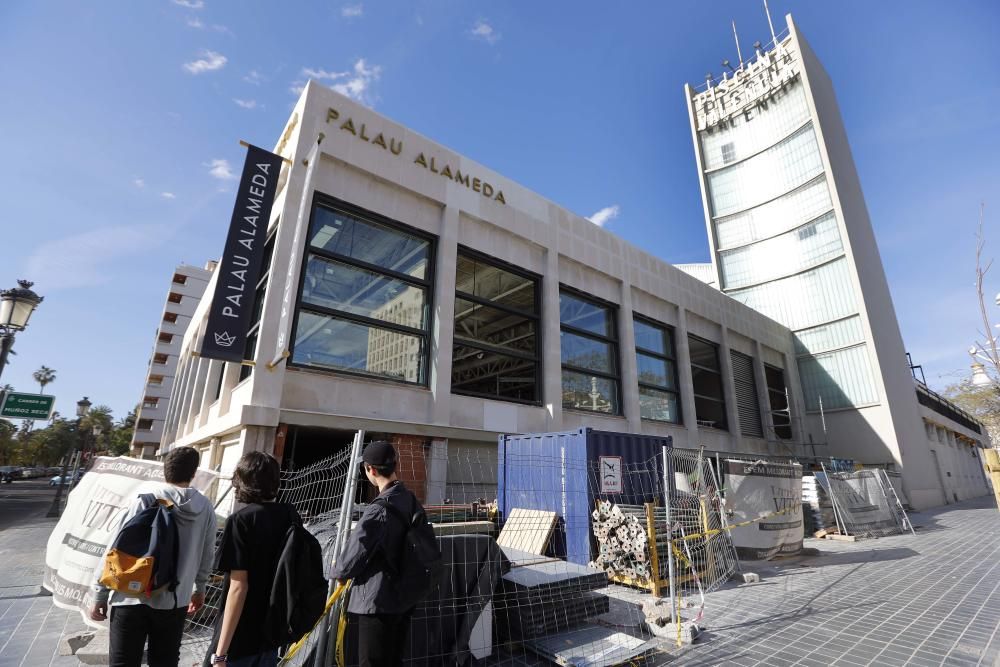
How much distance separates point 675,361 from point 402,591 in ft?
65.8

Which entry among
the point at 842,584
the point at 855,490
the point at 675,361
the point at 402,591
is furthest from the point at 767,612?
the point at 675,361

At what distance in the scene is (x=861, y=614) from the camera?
605cm

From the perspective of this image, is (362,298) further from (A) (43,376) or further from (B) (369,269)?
(A) (43,376)

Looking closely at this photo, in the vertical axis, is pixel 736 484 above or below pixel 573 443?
below

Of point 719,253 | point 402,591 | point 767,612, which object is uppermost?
point 719,253

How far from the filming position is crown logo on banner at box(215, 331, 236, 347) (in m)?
9.99

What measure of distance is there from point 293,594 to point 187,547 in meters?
0.85

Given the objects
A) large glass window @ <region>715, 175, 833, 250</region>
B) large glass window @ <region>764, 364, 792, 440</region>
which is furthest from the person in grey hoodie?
large glass window @ <region>715, 175, 833, 250</region>

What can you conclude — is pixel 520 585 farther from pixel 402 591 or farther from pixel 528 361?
pixel 528 361

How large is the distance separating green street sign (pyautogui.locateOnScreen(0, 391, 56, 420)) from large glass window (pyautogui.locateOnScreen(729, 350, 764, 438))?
25.7 m

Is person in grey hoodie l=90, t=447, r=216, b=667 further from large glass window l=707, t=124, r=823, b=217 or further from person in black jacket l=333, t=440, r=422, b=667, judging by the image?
large glass window l=707, t=124, r=823, b=217

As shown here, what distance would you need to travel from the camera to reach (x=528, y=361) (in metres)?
15.3

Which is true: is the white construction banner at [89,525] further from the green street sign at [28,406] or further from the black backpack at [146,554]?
the green street sign at [28,406]

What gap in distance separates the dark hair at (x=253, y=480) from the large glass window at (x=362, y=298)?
8.53 m
